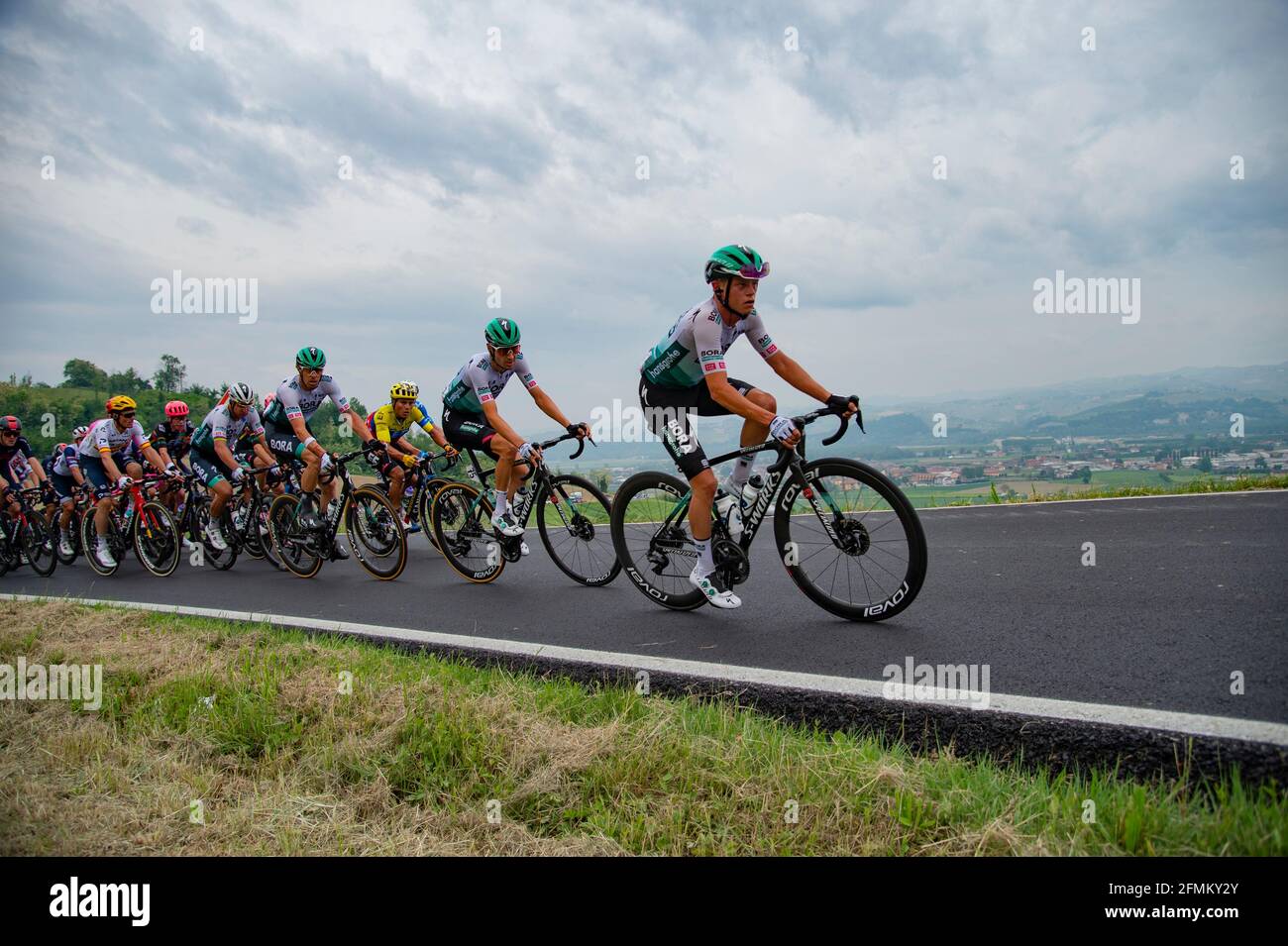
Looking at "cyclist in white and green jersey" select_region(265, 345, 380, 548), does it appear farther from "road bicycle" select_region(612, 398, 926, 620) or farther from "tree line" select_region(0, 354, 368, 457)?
"tree line" select_region(0, 354, 368, 457)

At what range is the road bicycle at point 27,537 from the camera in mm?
13055

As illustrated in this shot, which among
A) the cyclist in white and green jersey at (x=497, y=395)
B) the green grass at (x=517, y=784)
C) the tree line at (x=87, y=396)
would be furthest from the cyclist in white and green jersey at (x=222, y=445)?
the tree line at (x=87, y=396)

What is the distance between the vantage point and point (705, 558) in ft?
18.3

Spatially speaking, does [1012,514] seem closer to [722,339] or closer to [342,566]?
[722,339]

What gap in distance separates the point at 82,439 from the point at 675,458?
39.4 ft

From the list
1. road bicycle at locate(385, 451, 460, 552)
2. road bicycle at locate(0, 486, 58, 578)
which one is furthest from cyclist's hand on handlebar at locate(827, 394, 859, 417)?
road bicycle at locate(0, 486, 58, 578)

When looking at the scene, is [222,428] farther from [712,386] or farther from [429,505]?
[712,386]

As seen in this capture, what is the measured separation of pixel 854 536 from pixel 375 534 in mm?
6231

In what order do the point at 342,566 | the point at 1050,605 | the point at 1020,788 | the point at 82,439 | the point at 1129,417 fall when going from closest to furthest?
the point at 1020,788, the point at 1050,605, the point at 342,566, the point at 82,439, the point at 1129,417

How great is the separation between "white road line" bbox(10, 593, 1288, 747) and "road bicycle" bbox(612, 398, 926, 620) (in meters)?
1.22

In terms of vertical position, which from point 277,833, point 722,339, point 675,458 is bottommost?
point 277,833
